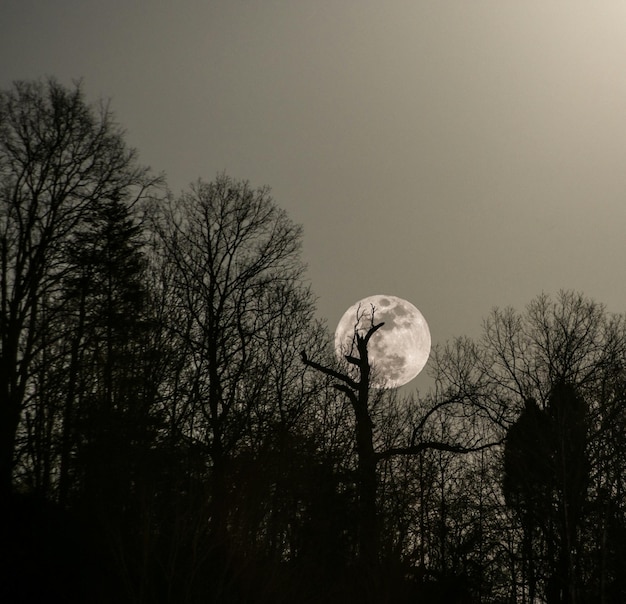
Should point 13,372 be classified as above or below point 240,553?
above

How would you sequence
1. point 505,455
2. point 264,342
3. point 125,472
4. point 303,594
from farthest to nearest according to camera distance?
1. point 505,455
2. point 264,342
3. point 125,472
4. point 303,594

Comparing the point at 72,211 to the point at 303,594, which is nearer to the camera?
the point at 303,594

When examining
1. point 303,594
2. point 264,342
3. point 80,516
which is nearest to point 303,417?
point 264,342

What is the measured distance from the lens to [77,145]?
1082 inches

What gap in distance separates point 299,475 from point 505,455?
10521 millimetres

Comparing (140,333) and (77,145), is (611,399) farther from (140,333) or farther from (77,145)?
(77,145)

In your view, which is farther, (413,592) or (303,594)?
(413,592)

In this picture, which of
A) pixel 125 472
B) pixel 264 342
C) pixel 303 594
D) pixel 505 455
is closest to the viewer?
pixel 303 594

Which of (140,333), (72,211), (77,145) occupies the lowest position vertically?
(140,333)

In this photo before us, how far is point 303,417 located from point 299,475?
12.9 feet

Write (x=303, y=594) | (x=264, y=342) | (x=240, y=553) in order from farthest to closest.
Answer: (x=264, y=342) < (x=303, y=594) < (x=240, y=553)

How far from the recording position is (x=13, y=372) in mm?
24969

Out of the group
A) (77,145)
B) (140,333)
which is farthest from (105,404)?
(77,145)

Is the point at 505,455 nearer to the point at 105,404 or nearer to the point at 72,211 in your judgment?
the point at 105,404
